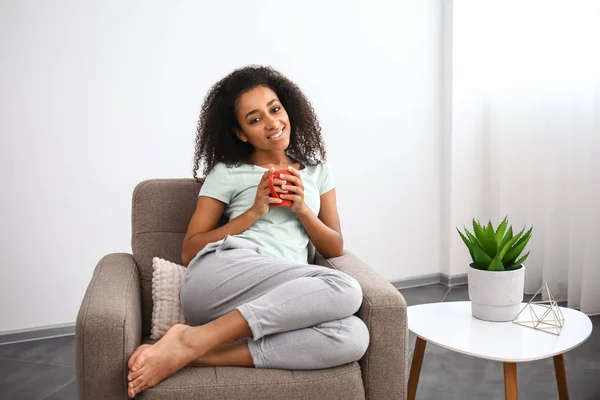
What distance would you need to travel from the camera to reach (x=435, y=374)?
234cm

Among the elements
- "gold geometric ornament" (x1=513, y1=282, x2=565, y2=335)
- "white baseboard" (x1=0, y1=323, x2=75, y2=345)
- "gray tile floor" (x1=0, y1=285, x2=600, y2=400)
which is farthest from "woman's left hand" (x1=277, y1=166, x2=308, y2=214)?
"white baseboard" (x1=0, y1=323, x2=75, y2=345)

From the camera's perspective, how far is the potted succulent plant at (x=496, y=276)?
1.70 metres

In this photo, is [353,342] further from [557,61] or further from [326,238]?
[557,61]

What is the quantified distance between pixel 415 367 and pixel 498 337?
0.39 metres

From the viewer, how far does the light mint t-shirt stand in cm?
189

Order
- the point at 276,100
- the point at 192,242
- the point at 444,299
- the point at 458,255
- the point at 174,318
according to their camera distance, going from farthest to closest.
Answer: the point at 458,255, the point at 444,299, the point at 276,100, the point at 192,242, the point at 174,318

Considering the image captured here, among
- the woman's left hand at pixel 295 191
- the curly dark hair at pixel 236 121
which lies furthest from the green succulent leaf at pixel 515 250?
the curly dark hair at pixel 236 121

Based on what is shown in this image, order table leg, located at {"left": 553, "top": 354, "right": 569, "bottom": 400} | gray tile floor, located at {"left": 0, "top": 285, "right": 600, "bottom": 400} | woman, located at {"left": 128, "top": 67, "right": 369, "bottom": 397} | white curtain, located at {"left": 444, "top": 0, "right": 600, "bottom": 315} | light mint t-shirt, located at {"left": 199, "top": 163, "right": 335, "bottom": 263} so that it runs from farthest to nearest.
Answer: white curtain, located at {"left": 444, "top": 0, "right": 600, "bottom": 315}, gray tile floor, located at {"left": 0, "top": 285, "right": 600, "bottom": 400}, light mint t-shirt, located at {"left": 199, "top": 163, "right": 335, "bottom": 263}, table leg, located at {"left": 553, "top": 354, "right": 569, "bottom": 400}, woman, located at {"left": 128, "top": 67, "right": 369, "bottom": 397}

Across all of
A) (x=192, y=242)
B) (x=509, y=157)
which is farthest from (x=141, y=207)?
(x=509, y=157)

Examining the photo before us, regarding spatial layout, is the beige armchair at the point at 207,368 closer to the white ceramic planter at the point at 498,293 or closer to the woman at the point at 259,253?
the woman at the point at 259,253

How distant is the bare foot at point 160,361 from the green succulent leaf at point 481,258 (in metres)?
0.75

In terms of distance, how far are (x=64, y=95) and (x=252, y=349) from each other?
173 centimetres

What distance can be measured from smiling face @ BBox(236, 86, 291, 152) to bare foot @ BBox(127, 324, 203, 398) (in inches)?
27.8

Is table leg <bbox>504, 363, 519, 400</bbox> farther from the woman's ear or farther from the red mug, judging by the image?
the woman's ear
